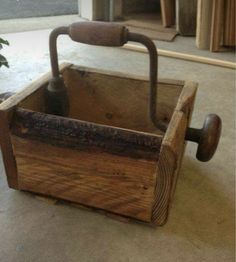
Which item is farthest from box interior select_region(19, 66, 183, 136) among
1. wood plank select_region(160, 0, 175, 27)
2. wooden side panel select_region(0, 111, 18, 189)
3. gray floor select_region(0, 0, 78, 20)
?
gray floor select_region(0, 0, 78, 20)

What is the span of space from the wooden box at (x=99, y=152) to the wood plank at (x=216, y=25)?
114 cm

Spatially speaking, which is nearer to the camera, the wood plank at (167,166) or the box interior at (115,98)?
the wood plank at (167,166)

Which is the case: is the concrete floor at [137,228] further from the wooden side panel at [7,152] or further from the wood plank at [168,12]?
Answer: the wood plank at [168,12]

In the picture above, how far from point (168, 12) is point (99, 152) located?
1760 mm

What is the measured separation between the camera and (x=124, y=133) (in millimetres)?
622

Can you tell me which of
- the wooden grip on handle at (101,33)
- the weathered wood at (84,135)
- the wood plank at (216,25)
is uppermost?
the wooden grip on handle at (101,33)

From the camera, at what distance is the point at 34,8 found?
2570 millimetres

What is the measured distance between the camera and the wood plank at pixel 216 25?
5.82ft

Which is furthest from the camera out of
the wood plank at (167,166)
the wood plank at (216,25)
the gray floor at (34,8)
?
the gray floor at (34,8)

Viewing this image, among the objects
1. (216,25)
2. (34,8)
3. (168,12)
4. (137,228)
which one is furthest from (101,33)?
(34,8)

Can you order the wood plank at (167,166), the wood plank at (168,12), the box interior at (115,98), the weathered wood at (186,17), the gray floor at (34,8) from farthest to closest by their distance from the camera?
the gray floor at (34,8)
the wood plank at (168,12)
the weathered wood at (186,17)
the box interior at (115,98)
the wood plank at (167,166)

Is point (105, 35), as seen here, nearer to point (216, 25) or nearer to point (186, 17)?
point (216, 25)

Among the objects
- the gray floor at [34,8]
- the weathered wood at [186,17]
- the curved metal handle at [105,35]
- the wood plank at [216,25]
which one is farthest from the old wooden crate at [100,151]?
the gray floor at [34,8]

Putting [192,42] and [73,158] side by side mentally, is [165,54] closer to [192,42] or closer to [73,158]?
[192,42]
